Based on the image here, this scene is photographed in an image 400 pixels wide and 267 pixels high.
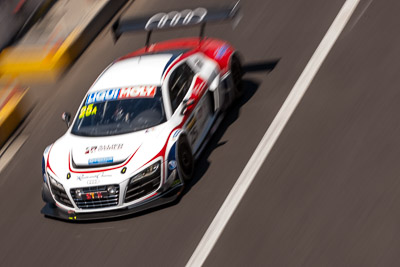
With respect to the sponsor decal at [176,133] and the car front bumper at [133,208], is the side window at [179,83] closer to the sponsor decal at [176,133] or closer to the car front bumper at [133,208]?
the sponsor decal at [176,133]

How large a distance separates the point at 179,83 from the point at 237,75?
168cm

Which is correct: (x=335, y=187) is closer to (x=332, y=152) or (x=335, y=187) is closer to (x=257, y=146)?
(x=332, y=152)

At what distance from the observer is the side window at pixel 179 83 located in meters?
12.1

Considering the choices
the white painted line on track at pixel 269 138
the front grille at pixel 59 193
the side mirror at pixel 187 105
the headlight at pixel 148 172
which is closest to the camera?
the white painted line on track at pixel 269 138

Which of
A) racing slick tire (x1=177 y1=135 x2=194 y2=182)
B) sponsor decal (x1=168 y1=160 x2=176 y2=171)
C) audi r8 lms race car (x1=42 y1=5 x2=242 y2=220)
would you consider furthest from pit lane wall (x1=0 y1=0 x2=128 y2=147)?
sponsor decal (x1=168 y1=160 x2=176 y2=171)

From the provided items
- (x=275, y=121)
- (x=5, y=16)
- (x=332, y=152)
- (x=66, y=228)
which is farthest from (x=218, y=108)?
(x=5, y=16)

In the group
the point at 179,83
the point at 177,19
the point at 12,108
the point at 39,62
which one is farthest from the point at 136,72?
the point at 39,62

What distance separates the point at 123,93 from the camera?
1220cm

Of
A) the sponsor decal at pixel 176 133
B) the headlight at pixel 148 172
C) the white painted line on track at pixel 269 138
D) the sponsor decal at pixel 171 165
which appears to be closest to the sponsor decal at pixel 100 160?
the headlight at pixel 148 172

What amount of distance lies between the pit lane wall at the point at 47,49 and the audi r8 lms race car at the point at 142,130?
9.57 feet

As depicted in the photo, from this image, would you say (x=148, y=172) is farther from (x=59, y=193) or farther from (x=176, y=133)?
(x=59, y=193)

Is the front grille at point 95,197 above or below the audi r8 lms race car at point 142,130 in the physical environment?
below

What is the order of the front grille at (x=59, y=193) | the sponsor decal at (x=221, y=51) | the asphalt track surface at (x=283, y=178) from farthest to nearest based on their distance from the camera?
the sponsor decal at (x=221, y=51) < the front grille at (x=59, y=193) < the asphalt track surface at (x=283, y=178)

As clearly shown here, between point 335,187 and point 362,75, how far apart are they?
10.7ft
